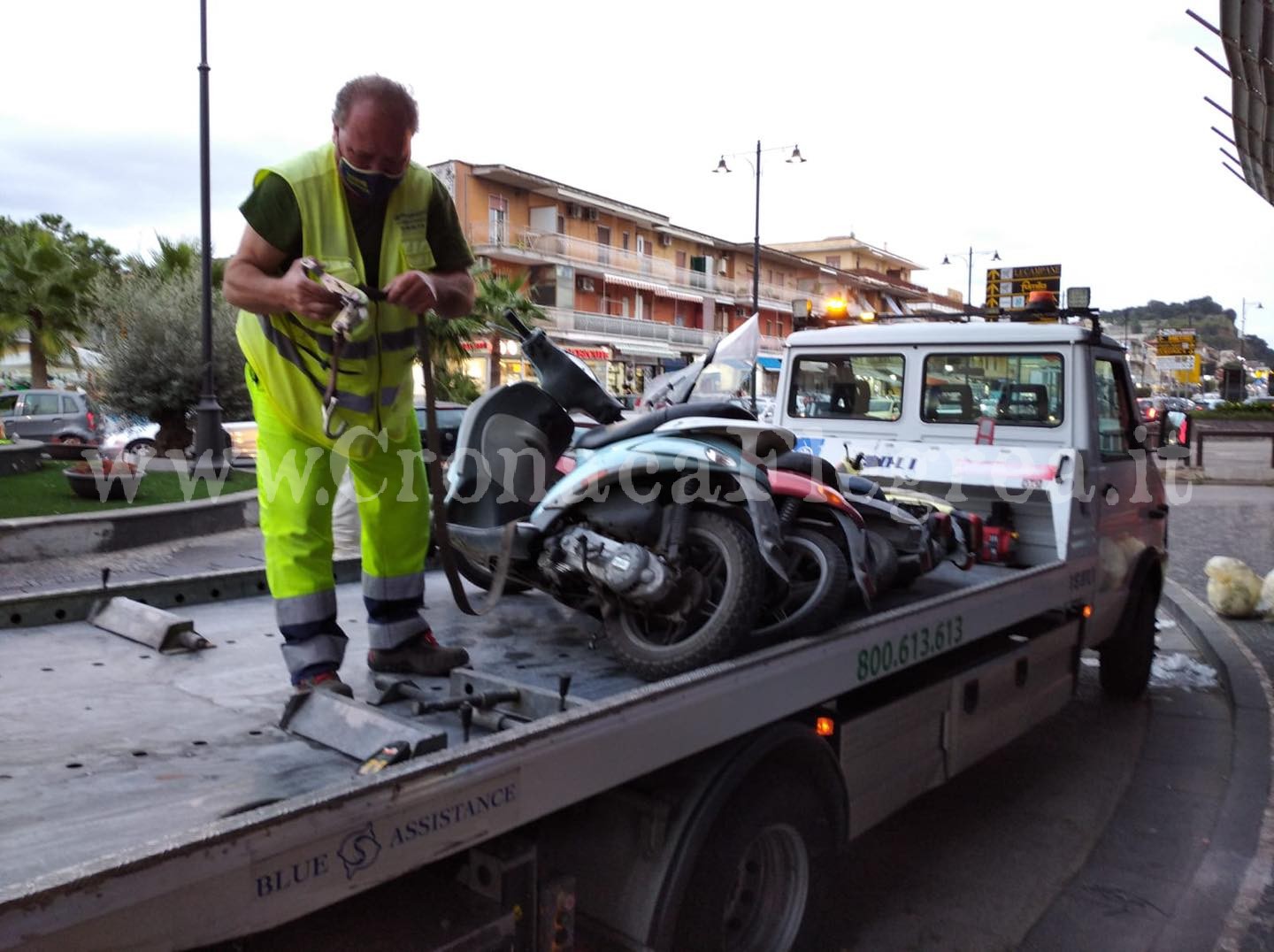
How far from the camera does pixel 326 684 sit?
2869 millimetres

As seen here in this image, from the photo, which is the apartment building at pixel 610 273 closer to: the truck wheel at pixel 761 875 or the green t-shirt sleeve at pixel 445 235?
the green t-shirt sleeve at pixel 445 235

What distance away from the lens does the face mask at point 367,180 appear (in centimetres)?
289

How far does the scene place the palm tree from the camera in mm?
30156

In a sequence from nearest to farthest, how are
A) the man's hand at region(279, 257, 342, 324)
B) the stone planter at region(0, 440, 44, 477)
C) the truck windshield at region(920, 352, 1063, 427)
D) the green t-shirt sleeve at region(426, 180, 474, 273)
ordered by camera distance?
the man's hand at region(279, 257, 342, 324) → the green t-shirt sleeve at region(426, 180, 474, 273) → the truck windshield at region(920, 352, 1063, 427) → the stone planter at region(0, 440, 44, 477)

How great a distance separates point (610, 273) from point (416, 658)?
42225 millimetres

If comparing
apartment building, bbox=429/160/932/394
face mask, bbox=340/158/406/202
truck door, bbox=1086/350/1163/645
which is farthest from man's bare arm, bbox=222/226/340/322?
apartment building, bbox=429/160/932/394

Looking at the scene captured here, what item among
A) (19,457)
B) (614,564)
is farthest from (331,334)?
(19,457)

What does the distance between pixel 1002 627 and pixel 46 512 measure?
10.7 metres

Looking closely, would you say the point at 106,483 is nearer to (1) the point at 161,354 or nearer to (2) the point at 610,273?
(1) the point at 161,354

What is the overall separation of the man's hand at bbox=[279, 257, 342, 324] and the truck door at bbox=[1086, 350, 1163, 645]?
4065 mm

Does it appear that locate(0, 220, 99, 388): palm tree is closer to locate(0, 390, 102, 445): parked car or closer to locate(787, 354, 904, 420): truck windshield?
locate(0, 390, 102, 445): parked car

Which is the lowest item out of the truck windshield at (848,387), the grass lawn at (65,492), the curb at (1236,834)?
the curb at (1236,834)

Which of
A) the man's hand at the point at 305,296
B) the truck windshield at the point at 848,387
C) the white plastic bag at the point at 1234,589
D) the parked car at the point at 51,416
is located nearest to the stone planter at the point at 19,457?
the parked car at the point at 51,416

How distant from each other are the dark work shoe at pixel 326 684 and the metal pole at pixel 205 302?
1252 cm
